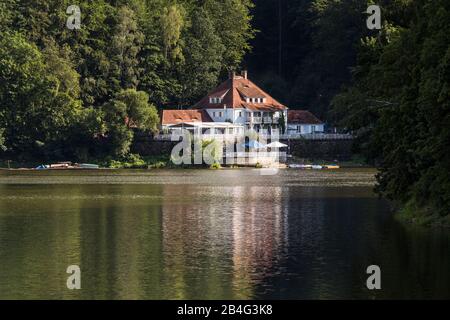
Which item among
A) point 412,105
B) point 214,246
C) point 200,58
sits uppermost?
point 200,58

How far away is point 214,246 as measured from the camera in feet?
171

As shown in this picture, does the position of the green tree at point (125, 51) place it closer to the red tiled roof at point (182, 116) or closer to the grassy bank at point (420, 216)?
the red tiled roof at point (182, 116)

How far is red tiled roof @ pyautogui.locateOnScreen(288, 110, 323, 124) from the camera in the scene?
165750mm

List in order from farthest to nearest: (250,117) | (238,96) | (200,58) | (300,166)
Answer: (200,58) → (238,96) → (250,117) → (300,166)

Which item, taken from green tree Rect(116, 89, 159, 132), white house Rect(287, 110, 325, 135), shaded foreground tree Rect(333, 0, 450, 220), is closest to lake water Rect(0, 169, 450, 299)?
shaded foreground tree Rect(333, 0, 450, 220)

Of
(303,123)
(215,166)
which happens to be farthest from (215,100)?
(215,166)

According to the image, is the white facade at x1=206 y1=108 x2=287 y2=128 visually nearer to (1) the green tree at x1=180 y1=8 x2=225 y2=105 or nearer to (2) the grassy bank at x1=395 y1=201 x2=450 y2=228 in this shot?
(1) the green tree at x1=180 y1=8 x2=225 y2=105

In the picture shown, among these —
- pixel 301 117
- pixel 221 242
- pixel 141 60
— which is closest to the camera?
pixel 221 242

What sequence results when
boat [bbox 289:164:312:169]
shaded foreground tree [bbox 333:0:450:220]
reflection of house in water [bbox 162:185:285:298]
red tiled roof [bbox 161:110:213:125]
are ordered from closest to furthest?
reflection of house in water [bbox 162:185:285:298] < shaded foreground tree [bbox 333:0:450:220] < boat [bbox 289:164:312:169] < red tiled roof [bbox 161:110:213:125]

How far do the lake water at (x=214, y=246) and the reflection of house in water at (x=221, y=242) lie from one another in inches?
2.4

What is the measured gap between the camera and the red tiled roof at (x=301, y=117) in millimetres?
165750

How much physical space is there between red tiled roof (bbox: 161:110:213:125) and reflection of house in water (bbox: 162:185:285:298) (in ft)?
234

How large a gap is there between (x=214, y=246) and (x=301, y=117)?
4541 inches

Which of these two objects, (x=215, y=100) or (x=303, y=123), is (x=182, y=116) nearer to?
(x=215, y=100)
